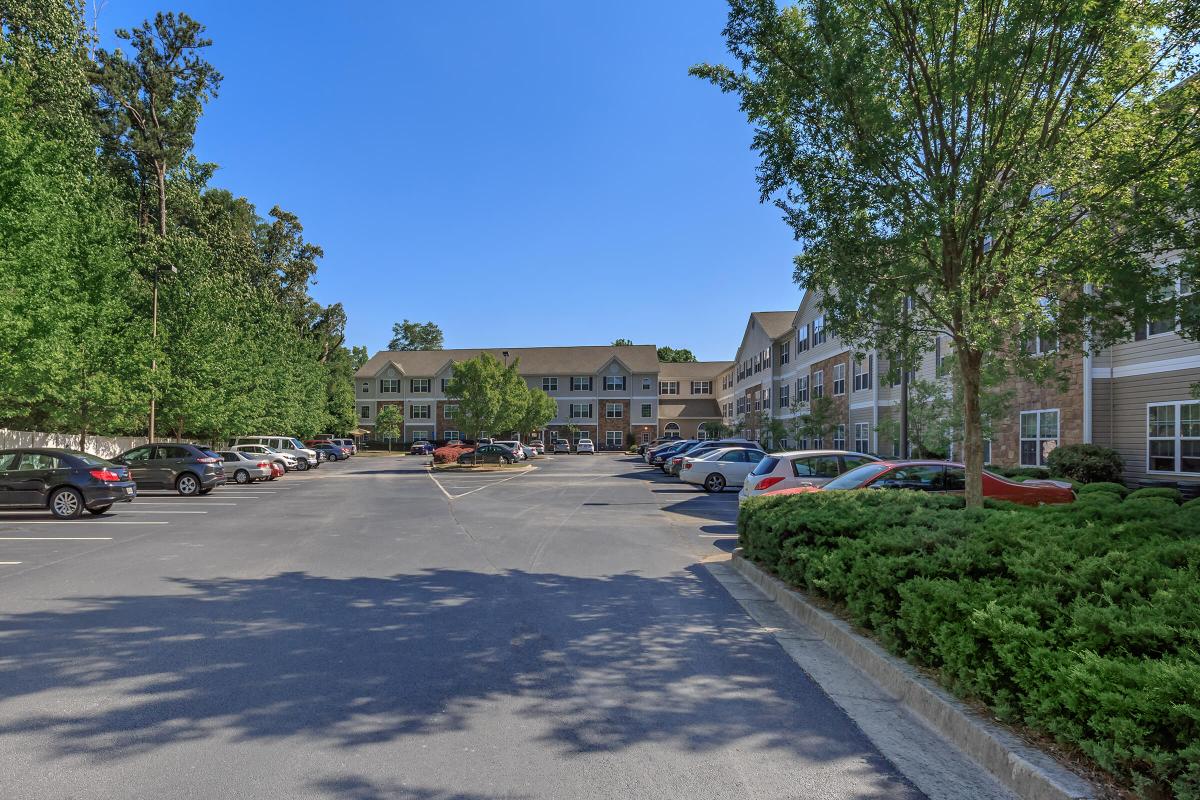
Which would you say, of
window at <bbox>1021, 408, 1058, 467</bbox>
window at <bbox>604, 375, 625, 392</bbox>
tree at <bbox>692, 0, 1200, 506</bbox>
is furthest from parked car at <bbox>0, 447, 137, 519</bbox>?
window at <bbox>604, 375, 625, 392</bbox>

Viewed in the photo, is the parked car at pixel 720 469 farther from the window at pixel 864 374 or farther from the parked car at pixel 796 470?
the window at pixel 864 374

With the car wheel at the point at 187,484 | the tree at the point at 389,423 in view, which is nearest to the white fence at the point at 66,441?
the car wheel at the point at 187,484

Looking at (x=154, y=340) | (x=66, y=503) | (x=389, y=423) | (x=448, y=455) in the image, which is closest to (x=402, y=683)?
(x=66, y=503)

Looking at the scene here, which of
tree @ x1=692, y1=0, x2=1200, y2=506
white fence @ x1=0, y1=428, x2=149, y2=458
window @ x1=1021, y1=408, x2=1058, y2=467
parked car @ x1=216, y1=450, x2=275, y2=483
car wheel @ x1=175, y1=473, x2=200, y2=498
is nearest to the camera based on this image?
tree @ x1=692, y1=0, x2=1200, y2=506

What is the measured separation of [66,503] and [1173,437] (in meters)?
26.0

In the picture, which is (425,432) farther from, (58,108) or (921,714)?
(921,714)

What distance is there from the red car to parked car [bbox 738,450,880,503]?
1.83m

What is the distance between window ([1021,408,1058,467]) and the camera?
72.5ft

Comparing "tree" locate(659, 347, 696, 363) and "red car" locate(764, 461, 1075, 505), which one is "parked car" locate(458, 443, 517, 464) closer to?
"red car" locate(764, 461, 1075, 505)

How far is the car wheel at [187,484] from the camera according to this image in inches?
946

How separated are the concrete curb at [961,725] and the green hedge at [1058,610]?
145 millimetres

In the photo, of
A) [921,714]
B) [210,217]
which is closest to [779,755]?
[921,714]

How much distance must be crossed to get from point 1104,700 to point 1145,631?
0.63 m

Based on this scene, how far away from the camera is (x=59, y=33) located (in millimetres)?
30781
